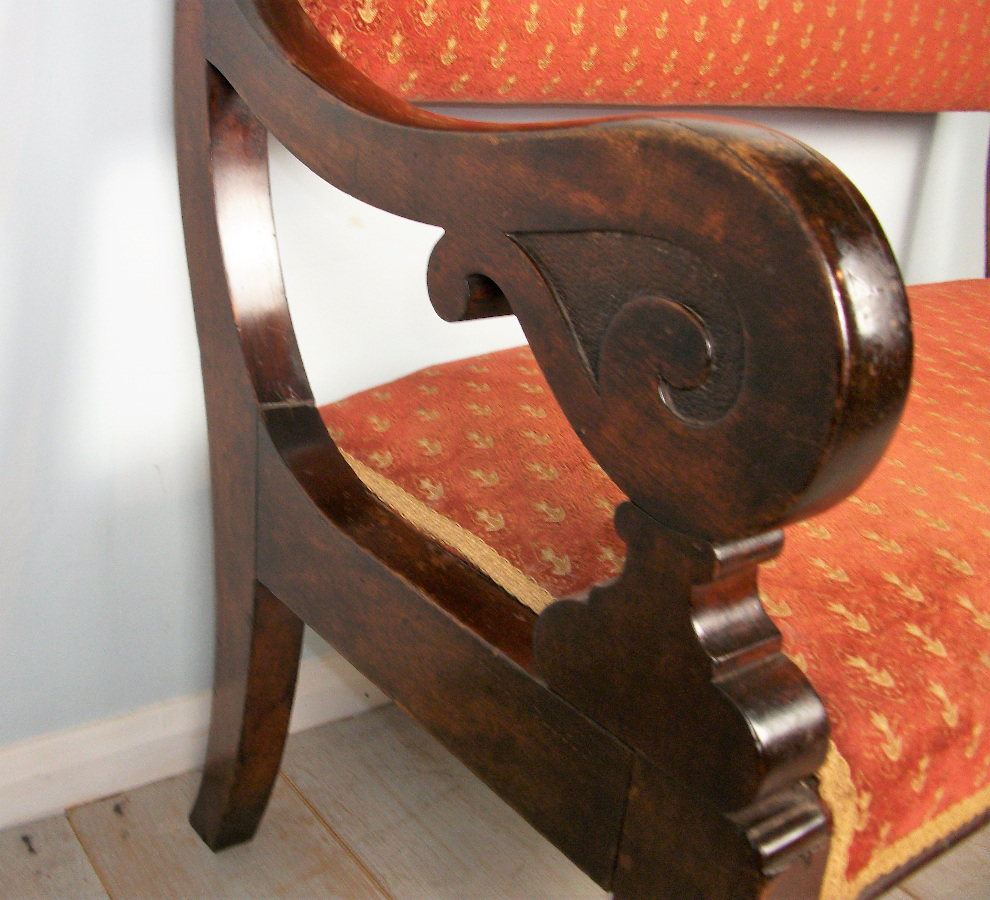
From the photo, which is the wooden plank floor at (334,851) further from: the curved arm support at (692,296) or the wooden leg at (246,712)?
the curved arm support at (692,296)

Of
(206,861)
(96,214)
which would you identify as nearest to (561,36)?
(96,214)

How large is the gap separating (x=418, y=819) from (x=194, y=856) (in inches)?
8.5

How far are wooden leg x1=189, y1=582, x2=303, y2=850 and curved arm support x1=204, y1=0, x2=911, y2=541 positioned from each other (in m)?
0.45

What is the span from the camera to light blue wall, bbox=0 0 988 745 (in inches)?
29.1

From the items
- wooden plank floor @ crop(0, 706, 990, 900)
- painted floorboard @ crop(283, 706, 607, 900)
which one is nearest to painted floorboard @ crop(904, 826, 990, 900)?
wooden plank floor @ crop(0, 706, 990, 900)

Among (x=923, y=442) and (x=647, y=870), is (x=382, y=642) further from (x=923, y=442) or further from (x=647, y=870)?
(x=923, y=442)

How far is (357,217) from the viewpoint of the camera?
35.8 inches

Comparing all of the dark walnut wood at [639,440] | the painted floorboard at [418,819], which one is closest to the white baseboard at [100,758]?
the painted floorboard at [418,819]

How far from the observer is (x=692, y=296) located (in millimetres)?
323

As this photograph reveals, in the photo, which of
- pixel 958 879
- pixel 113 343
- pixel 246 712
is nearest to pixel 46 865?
pixel 246 712

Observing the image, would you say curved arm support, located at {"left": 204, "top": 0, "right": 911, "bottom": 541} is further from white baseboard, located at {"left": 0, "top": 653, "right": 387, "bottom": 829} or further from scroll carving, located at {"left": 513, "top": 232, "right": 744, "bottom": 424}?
white baseboard, located at {"left": 0, "top": 653, "right": 387, "bottom": 829}

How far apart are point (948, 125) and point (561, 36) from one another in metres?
0.93

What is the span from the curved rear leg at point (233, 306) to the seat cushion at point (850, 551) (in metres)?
0.08

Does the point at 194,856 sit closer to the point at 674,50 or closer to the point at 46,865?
the point at 46,865
